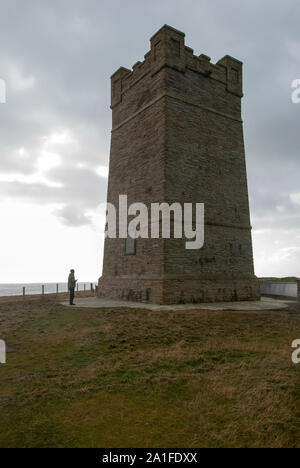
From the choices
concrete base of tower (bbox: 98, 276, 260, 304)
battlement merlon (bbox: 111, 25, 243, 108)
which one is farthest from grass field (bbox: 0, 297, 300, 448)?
battlement merlon (bbox: 111, 25, 243, 108)

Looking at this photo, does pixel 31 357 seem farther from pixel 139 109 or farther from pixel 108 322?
pixel 139 109

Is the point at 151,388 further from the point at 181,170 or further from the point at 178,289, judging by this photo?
the point at 181,170

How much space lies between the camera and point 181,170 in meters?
15.3

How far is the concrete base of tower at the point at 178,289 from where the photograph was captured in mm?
13875

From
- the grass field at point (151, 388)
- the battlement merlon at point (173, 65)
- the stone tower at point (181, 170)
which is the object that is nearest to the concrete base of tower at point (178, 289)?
the stone tower at point (181, 170)

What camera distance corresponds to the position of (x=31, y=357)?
620 cm

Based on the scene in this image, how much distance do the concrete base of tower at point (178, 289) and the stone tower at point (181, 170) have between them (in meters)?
0.04

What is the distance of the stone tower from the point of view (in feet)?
48.5

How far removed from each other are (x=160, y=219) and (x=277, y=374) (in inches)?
397

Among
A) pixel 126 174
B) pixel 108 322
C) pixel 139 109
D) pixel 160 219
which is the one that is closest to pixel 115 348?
pixel 108 322

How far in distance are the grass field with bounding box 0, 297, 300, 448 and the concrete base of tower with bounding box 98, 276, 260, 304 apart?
5452 mm

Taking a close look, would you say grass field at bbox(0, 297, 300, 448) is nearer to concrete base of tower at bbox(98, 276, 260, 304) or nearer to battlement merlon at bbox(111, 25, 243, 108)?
concrete base of tower at bbox(98, 276, 260, 304)

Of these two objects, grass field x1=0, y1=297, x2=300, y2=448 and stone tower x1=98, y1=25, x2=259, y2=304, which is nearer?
grass field x1=0, y1=297, x2=300, y2=448

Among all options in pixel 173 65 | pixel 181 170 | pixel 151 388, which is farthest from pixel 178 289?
pixel 173 65
